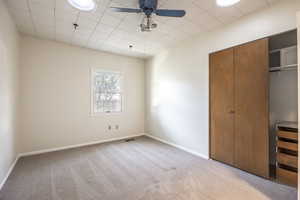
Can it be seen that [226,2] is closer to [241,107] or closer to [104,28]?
[241,107]

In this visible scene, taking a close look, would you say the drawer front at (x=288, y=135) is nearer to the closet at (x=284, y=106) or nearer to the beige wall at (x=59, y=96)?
the closet at (x=284, y=106)

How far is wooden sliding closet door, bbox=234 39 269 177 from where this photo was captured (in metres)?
2.17

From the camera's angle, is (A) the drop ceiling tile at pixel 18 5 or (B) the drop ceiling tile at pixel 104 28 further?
(B) the drop ceiling tile at pixel 104 28

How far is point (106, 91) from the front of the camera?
4293 mm

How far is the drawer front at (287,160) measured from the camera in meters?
1.92

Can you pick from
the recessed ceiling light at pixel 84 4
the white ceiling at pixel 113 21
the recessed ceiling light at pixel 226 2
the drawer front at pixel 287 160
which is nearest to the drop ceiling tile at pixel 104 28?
the white ceiling at pixel 113 21

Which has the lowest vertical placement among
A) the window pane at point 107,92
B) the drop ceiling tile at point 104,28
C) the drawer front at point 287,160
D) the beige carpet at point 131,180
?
the beige carpet at point 131,180

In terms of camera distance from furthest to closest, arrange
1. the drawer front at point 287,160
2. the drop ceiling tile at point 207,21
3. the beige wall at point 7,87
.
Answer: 1. the drop ceiling tile at point 207,21
2. the beige wall at point 7,87
3. the drawer front at point 287,160

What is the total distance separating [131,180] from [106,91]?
281cm

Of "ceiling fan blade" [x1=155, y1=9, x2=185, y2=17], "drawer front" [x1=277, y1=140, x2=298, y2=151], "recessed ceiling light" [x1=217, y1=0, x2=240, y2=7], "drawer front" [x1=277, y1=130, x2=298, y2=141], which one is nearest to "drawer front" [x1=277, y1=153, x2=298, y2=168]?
"drawer front" [x1=277, y1=140, x2=298, y2=151]

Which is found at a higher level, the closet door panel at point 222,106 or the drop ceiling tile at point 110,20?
the drop ceiling tile at point 110,20

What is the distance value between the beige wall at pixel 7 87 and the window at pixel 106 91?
5.49ft

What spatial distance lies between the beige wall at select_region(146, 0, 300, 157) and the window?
107 centimetres

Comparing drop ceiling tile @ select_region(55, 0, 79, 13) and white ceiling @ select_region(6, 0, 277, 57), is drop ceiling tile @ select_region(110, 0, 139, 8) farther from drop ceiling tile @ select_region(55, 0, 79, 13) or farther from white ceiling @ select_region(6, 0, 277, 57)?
drop ceiling tile @ select_region(55, 0, 79, 13)
